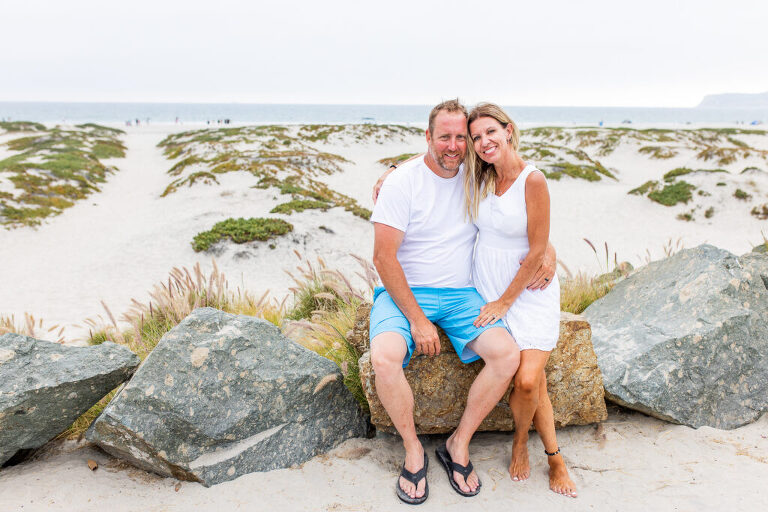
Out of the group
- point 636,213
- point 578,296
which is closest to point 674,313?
point 578,296

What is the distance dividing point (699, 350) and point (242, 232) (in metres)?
10.3

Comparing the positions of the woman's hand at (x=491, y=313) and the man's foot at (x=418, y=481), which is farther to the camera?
the woman's hand at (x=491, y=313)

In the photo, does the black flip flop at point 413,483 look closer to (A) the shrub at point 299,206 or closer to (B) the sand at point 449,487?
(B) the sand at point 449,487

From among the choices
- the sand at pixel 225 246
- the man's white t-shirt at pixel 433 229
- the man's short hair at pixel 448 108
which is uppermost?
the man's short hair at pixel 448 108

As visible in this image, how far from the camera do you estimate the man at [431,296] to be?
10.8ft

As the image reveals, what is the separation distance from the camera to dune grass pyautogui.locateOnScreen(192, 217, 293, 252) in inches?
472

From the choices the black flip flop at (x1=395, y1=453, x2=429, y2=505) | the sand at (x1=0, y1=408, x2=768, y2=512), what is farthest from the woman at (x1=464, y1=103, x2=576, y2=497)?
the black flip flop at (x1=395, y1=453, x2=429, y2=505)

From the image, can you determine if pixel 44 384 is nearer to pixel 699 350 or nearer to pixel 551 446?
pixel 551 446

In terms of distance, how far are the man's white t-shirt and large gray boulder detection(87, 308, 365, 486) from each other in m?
1.08

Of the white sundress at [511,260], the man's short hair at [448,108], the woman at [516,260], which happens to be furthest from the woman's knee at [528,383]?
the man's short hair at [448,108]

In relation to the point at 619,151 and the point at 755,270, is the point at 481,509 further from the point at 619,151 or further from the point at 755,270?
the point at 619,151

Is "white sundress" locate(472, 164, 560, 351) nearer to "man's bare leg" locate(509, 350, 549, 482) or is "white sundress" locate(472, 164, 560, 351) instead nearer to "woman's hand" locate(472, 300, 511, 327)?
"woman's hand" locate(472, 300, 511, 327)

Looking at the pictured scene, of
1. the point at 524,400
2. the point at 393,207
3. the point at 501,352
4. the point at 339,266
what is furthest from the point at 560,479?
the point at 339,266

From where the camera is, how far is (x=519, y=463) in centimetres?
344
